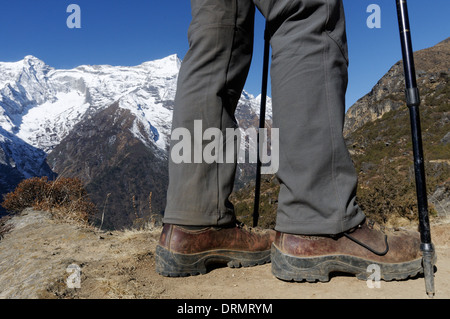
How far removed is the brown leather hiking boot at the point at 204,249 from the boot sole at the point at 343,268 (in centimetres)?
40

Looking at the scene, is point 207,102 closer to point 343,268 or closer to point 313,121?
point 313,121

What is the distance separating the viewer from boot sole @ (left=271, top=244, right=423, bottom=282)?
1.44 metres

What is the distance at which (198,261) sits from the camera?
1707 mm

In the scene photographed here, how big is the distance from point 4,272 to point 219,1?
81.2 inches

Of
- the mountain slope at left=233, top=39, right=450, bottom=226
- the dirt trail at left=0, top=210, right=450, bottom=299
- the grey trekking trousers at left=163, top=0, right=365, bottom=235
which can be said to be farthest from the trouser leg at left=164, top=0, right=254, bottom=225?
the mountain slope at left=233, top=39, right=450, bottom=226

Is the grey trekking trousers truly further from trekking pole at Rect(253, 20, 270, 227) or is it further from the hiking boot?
trekking pole at Rect(253, 20, 270, 227)

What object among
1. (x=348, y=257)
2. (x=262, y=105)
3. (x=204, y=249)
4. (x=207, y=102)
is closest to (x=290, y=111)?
(x=207, y=102)

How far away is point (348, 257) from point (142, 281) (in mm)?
986

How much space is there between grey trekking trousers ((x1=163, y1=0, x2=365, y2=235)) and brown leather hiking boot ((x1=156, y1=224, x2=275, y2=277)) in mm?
72

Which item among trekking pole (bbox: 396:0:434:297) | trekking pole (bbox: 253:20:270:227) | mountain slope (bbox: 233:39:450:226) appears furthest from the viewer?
mountain slope (bbox: 233:39:450:226)

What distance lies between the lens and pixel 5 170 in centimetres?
12531
